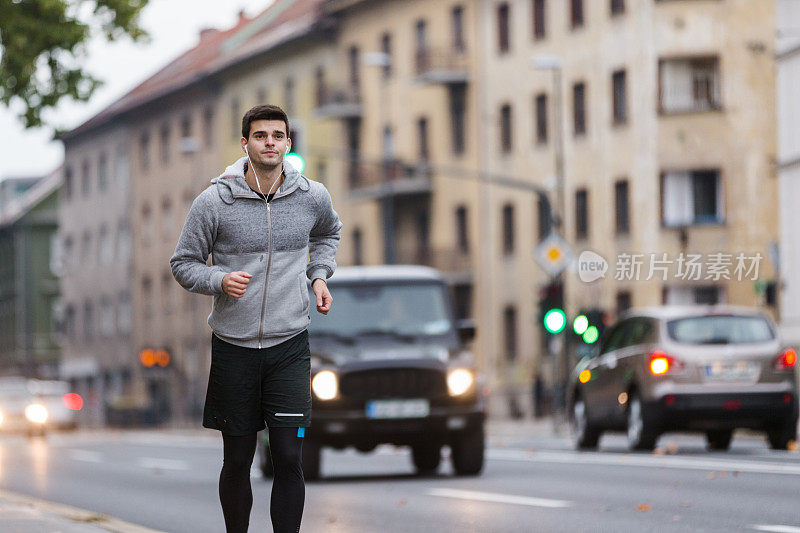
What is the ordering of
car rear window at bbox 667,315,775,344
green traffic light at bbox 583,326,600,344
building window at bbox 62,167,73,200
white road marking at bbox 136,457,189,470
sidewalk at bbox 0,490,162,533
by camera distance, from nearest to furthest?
sidewalk at bbox 0,490,162,533 → car rear window at bbox 667,315,775,344 → white road marking at bbox 136,457,189,470 → green traffic light at bbox 583,326,600,344 → building window at bbox 62,167,73,200

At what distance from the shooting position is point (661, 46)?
170 feet

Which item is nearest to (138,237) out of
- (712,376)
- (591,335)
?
(591,335)

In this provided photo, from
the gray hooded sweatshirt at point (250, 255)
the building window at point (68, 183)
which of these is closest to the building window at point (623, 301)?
the gray hooded sweatshirt at point (250, 255)

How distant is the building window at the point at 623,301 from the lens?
176 feet

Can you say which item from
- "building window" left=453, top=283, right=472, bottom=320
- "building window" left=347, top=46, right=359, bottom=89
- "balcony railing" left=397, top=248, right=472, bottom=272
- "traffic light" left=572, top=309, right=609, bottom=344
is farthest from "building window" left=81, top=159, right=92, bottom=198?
"traffic light" left=572, top=309, right=609, bottom=344

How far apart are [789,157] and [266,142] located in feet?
130

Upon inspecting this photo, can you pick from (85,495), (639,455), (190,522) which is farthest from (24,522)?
(639,455)

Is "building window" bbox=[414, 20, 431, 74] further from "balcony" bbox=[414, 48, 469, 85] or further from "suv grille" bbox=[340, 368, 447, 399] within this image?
"suv grille" bbox=[340, 368, 447, 399]

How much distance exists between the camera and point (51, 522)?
39.4 feet

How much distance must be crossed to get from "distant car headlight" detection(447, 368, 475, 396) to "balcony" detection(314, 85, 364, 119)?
49.3m

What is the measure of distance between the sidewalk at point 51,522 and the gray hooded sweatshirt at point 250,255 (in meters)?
3.66

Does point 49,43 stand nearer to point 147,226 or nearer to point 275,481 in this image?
point 275,481

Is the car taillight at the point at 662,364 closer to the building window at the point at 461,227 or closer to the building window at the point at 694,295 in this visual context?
the building window at the point at 694,295

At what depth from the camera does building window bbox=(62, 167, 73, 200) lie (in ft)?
319
